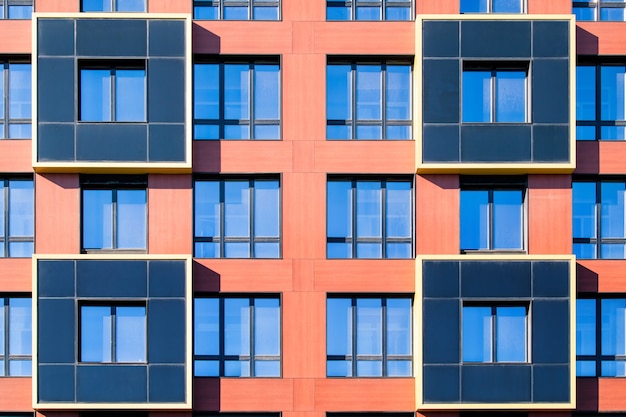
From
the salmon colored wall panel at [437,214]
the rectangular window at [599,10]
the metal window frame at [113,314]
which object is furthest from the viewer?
the rectangular window at [599,10]

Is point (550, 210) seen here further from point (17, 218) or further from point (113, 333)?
point (17, 218)

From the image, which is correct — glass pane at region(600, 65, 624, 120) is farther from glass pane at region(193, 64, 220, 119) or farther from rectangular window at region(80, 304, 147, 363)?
rectangular window at region(80, 304, 147, 363)

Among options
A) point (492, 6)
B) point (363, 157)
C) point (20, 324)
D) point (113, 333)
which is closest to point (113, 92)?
point (113, 333)

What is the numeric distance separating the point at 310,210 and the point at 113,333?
5.68 metres

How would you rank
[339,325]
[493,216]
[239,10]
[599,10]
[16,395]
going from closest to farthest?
[16,395] < [339,325] < [493,216] < [239,10] < [599,10]

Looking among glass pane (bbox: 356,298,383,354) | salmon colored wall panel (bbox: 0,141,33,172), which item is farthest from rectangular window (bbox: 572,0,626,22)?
salmon colored wall panel (bbox: 0,141,33,172)

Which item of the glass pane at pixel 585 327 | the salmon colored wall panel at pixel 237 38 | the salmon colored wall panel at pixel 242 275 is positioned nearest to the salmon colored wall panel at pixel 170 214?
the salmon colored wall panel at pixel 242 275

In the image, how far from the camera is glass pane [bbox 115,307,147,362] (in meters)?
16.3

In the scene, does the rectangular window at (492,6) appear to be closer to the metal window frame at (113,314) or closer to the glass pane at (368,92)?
the glass pane at (368,92)

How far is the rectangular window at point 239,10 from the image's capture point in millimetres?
17312

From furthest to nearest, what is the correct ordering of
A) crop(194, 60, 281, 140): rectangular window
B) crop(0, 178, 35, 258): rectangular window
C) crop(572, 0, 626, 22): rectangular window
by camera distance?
1. crop(572, 0, 626, 22): rectangular window
2. crop(194, 60, 281, 140): rectangular window
3. crop(0, 178, 35, 258): rectangular window

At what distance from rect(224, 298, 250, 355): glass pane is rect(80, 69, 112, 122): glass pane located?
5574 mm

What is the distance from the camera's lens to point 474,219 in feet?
55.5

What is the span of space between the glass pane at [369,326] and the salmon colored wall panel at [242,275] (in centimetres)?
194
